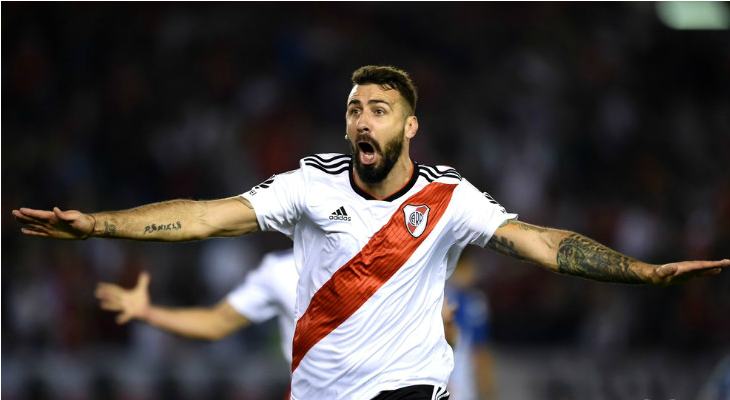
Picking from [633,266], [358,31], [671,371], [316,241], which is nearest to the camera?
[633,266]

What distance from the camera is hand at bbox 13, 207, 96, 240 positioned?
3926mm

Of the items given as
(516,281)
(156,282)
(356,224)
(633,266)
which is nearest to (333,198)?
(356,224)

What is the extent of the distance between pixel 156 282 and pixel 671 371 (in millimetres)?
5543

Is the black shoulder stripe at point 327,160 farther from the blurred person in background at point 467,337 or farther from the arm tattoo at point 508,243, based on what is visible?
the blurred person in background at point 467,337

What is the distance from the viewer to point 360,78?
4.63 metres

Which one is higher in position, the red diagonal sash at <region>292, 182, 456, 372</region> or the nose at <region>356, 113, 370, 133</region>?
the nose at <region>356, 113, 370, 133</region>

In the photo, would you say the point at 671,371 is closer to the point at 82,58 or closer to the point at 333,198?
the point at 333,198

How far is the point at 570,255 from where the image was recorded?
441cm

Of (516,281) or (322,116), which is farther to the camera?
(322,116)

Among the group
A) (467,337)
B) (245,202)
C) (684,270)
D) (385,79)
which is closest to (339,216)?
(245,202)

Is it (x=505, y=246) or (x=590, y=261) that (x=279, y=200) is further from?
(x=590, y=261)

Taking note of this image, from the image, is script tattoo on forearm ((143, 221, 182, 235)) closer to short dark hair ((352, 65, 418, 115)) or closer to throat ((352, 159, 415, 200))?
throat ((352, 159, 415, 200))

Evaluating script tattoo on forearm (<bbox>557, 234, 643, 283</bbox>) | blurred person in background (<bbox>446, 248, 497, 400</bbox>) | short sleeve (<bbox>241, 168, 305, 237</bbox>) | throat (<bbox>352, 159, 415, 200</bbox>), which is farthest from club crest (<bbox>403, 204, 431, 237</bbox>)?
blurred person in background (<bbox>446, 248, 497, 400</bbox>)

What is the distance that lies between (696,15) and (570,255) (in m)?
11.1
